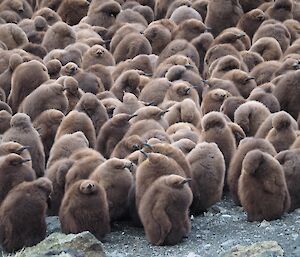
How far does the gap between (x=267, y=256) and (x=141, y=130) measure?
9.70ft

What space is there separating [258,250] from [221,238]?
2.58ft

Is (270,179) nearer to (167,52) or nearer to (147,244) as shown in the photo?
(147,244)

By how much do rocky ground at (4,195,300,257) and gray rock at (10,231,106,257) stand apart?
0.13 ft

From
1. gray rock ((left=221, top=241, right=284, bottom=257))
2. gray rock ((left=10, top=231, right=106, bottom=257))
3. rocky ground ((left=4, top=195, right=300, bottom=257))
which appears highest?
gray rock ((left=221, top=241, right=284, bottom=257))

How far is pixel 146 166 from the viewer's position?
8.87m

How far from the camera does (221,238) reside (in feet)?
28.2

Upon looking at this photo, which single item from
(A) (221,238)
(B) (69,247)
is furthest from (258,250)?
(B) (69,247)

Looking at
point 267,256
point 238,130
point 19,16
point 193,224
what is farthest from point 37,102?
point 19,16

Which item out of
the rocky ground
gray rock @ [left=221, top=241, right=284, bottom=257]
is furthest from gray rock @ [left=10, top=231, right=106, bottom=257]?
gray rock @ [left=221, top=241, right=284, bottom=257]

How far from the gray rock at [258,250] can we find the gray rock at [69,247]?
108cm

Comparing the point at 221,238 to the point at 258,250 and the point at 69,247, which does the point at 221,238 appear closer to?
the point at 258,250

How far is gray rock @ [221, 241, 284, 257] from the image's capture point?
7.78 meters

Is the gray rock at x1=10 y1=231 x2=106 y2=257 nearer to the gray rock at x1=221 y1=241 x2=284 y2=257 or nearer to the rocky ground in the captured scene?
the rocky ground

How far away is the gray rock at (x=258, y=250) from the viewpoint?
7.78 m
